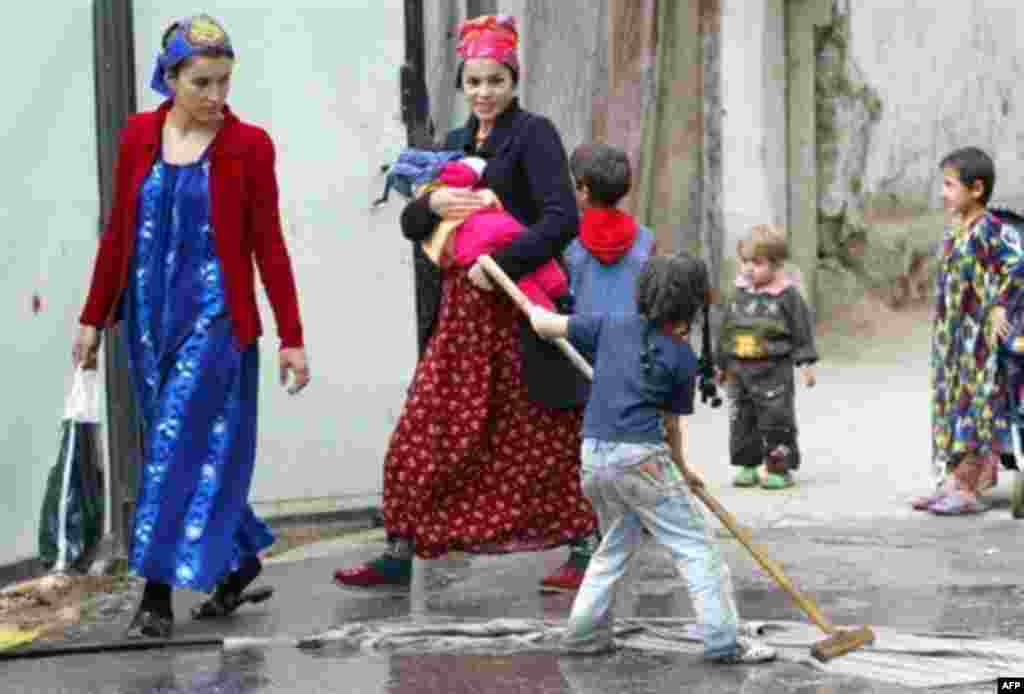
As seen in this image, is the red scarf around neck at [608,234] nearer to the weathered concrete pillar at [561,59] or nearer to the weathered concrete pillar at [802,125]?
the weathered concrete pillar at [561,59]

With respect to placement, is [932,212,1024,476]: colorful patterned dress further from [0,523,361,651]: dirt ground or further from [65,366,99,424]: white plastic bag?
[65,366,99,424]: white plastic bag

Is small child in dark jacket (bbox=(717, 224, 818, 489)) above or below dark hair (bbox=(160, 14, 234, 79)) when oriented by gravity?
below

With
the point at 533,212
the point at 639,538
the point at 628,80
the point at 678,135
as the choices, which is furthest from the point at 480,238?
the point at 678,135

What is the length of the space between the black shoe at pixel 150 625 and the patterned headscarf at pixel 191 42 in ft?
5.11

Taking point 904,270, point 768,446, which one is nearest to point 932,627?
point 768,446

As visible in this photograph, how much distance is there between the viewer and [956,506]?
9.11 meters

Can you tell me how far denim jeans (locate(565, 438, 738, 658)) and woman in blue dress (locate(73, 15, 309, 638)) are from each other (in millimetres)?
1159

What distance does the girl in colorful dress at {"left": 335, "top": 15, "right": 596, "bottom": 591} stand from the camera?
25.2 ft

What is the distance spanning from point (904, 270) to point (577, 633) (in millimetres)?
8474

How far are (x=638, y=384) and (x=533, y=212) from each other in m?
1.28

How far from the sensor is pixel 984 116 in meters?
15.0

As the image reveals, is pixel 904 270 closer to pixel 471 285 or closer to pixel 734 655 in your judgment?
pixel 471 285

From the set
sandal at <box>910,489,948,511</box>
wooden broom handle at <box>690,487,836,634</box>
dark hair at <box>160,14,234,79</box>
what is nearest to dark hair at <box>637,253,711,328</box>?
wooden broom handle at <box>690,487,836,634</box>

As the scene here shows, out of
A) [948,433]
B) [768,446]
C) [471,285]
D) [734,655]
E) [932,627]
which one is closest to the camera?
[734,655]
